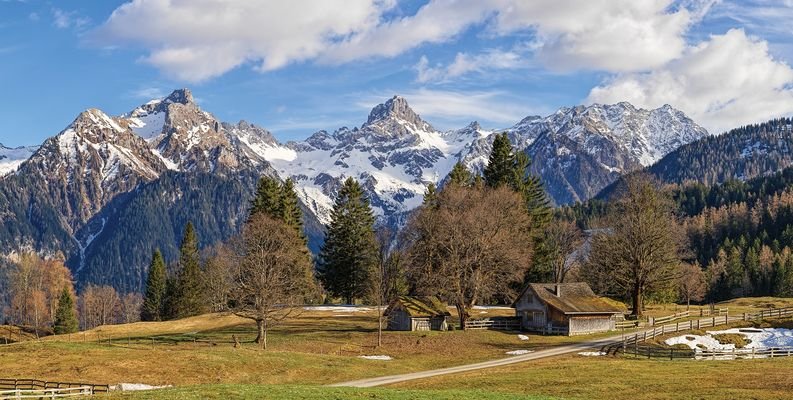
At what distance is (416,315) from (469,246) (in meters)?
9.92

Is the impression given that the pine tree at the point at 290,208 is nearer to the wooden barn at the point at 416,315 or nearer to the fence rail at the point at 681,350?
the wooden barn at the point at 416,315

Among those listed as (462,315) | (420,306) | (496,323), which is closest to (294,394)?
(462,315)

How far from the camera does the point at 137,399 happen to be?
3419 cm

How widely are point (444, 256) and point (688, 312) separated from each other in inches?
1199

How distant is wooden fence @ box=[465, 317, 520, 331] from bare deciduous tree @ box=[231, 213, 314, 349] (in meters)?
20.2

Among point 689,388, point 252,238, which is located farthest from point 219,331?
point 689,388

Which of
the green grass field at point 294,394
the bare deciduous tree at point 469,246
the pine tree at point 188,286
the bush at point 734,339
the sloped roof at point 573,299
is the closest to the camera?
the green grass field at point 294,394

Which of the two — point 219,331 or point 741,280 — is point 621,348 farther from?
point 741,280

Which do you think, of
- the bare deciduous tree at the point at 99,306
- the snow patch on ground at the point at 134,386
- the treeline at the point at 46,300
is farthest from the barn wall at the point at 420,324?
the bare deciduous tree at the point at 99,306

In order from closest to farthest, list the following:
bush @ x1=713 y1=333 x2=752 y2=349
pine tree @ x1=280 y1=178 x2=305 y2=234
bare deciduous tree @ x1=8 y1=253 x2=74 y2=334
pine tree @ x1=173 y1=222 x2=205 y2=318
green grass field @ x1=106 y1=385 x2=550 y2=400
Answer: green grass field @ x1=106 y1=385 x2=550 y2=400 < bush @ x1=713 y1=333 x2=752 y2=349 < pine tree @ x1=280 y1=178 x2=305 y2=234 < pine tree @ x1=173 y1=222 x2=205 y2=318 < bare deciduous tree @ x1=8 y1=253 x2=74 y2=334

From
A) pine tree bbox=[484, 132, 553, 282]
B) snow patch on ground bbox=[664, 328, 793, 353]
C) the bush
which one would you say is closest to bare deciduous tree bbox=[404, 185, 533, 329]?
pine tree bbox=[484, 132, 553, 282]

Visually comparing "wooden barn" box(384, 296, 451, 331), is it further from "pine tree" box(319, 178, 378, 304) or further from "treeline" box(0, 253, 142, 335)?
"treeline" box(0, 253, 142, 335)

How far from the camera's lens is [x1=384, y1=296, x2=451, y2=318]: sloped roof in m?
81.6

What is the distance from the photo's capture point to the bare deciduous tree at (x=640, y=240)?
265 ft
